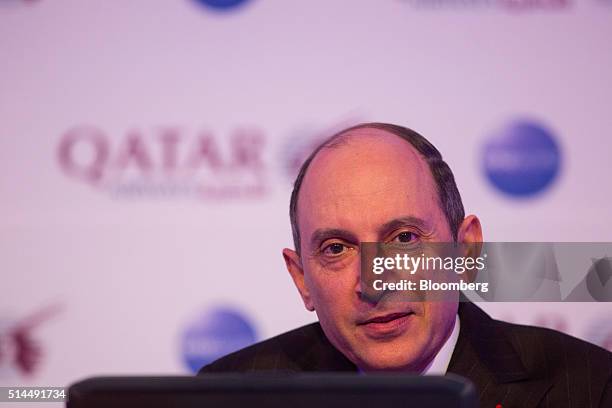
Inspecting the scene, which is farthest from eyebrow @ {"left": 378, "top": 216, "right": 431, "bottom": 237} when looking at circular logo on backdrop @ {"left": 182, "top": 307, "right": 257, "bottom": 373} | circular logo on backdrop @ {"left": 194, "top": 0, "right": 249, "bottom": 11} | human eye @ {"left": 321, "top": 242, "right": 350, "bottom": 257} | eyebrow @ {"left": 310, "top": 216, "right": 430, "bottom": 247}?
circular logo on backdrop @ {"left": 194, "top": 0, "right": 249, "bottom": 11}

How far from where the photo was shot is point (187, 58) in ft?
9.86

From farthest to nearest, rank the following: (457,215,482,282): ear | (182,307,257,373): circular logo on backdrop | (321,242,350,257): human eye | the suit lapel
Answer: (182,307,257,373): circular logo on backdrop, (457,215,482,282): ear, (321,242,350,257): human eye, the suit lapel

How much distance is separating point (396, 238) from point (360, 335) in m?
0.29

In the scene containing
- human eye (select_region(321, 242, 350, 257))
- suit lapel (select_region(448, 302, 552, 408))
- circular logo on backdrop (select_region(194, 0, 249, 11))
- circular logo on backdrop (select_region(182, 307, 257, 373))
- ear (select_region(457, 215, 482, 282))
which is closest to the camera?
suit lapel (select_region(448, 302, 552, 408))

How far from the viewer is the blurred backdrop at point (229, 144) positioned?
2.90 meters

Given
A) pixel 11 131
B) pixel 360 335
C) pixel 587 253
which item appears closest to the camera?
pixel 360 335

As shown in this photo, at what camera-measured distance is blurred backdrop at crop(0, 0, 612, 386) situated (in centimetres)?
290

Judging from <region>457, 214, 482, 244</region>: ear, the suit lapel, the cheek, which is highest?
<region>457, 214, 482, 244</region>: ear

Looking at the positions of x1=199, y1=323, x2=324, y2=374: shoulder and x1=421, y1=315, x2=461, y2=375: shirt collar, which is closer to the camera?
x1=421, y1=315, x2=461, y2=375: shirt collar

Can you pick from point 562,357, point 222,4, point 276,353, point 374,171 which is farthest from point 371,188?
point 222,4

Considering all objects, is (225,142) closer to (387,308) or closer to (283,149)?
(283,149)

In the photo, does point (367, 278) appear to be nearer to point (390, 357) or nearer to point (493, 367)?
point (390, 357)

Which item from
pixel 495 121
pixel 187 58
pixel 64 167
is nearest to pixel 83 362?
pixel 64 167

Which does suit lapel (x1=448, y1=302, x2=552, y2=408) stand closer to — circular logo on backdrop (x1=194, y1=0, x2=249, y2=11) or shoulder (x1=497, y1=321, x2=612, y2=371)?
shoulder (x1=497, y1=321, x2=612, y2=371)
